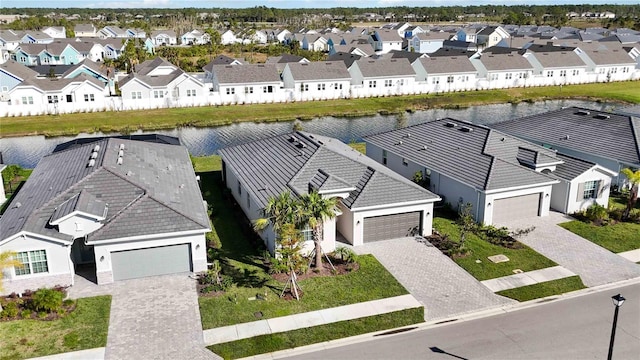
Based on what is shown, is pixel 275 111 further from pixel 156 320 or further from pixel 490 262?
pixel 156 320

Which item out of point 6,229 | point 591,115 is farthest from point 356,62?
point 6,229

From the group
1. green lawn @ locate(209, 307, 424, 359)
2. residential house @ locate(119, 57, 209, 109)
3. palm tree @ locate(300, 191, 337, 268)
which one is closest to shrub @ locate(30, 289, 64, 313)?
green lawn @ locate(209, 307, 424, 359)

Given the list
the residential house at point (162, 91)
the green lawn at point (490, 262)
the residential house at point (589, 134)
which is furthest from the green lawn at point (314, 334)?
the residential house at point (162, 91)

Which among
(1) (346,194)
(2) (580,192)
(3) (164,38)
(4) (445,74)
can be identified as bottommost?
(2) (580,192)

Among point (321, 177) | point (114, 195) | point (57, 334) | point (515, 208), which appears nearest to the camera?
point (57, 334)

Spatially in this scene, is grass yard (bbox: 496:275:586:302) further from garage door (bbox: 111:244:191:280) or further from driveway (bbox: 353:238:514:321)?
garage door (bbox: 111:244:191:280)

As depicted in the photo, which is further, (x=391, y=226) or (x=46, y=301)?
(x=391, y=226)

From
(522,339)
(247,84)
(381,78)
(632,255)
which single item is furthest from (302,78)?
(522,339)
